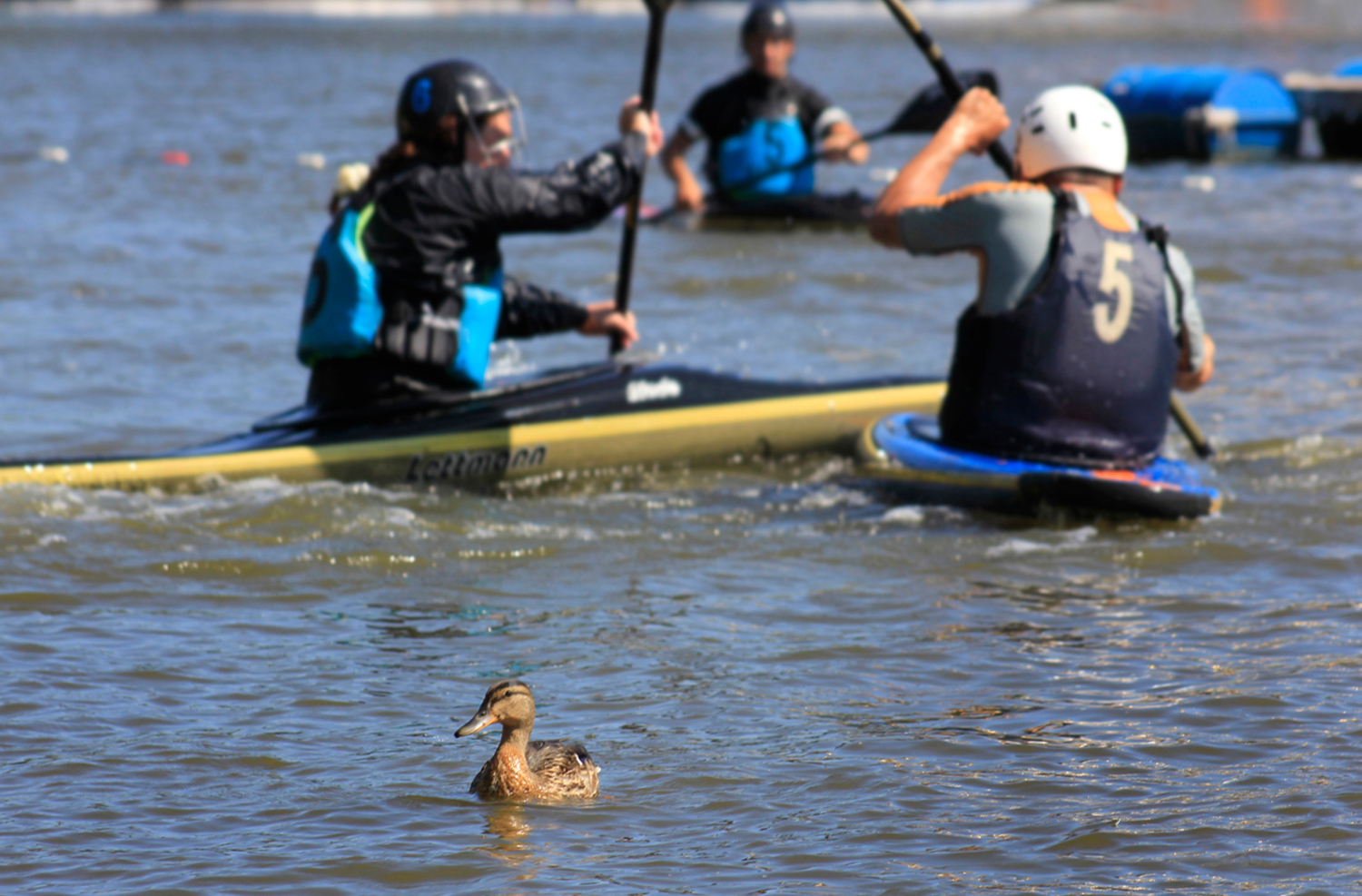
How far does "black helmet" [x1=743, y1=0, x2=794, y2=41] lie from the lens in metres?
11.4

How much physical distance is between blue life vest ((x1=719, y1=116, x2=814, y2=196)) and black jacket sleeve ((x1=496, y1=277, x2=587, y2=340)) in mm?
5608

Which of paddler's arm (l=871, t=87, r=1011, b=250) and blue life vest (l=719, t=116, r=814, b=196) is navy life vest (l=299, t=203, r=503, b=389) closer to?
paddler's arm (l=871, t=87, r=1011, b=250)

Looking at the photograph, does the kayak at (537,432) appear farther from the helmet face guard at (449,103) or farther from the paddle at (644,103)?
the helmet face guard at (449,103)

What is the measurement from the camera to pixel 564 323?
6438 mm

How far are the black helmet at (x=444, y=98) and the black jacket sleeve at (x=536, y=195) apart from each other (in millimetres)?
197

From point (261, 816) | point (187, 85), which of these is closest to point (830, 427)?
point (261, 816)

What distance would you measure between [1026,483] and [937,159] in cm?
105

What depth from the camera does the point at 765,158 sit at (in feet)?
39.1

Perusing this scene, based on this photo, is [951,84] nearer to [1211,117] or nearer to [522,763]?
[522,763]

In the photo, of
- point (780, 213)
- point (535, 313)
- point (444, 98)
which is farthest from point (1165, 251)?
point (780, 213)

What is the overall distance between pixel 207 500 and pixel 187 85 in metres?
27.4

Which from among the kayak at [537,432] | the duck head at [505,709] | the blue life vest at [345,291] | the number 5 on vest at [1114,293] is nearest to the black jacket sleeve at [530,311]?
the kayak at [537,432]

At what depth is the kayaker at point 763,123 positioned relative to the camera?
11477 mm

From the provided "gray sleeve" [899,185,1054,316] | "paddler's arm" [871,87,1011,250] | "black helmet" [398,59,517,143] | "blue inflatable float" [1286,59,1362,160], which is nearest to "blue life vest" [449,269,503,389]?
"black helmet" [398,59,517,143]
